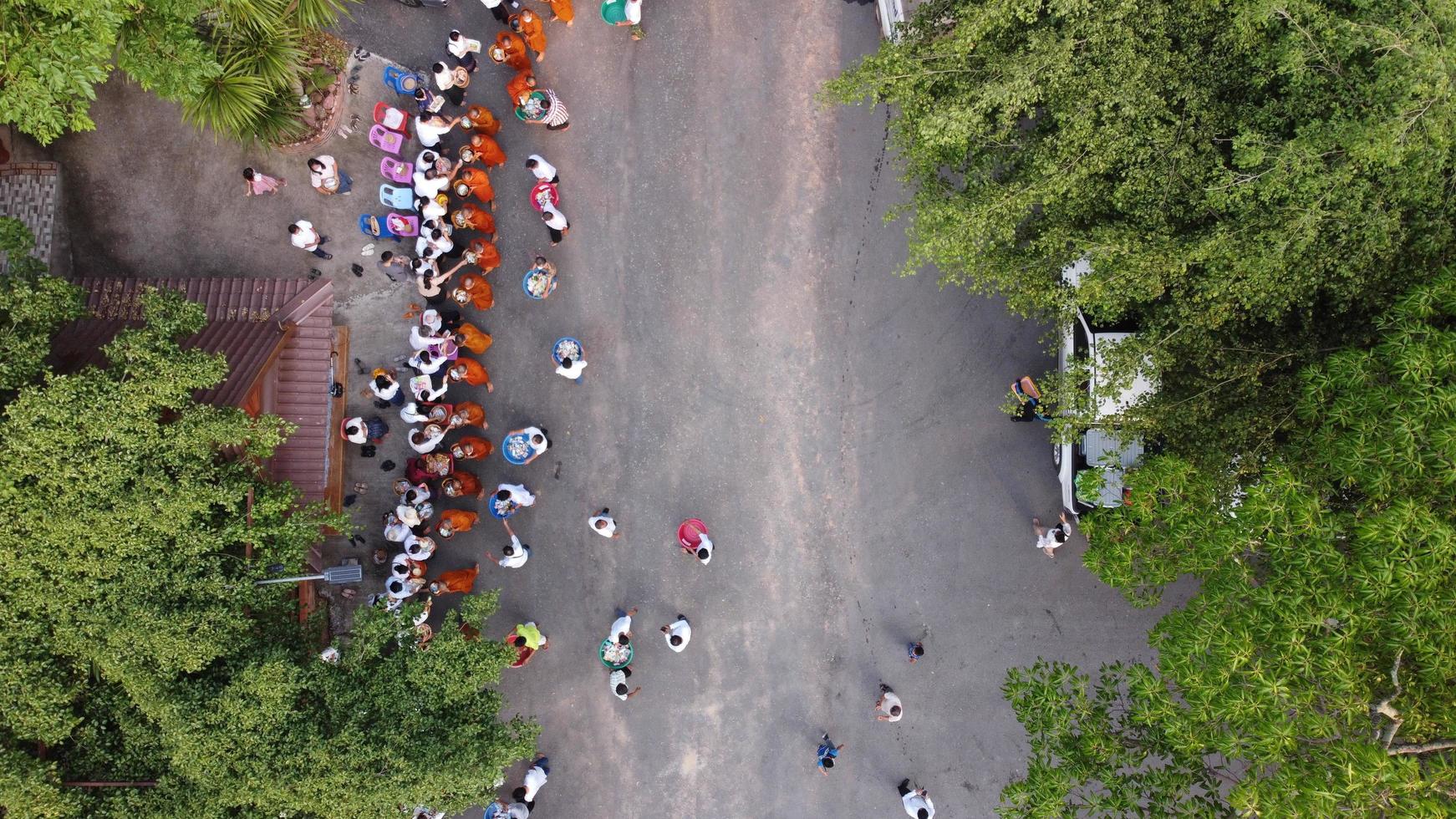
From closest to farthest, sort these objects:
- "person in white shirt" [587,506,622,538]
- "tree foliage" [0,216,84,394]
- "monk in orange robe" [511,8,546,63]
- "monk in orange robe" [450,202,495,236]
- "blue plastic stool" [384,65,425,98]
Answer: "tree foliage" [0,216,84,394] < "monk in orange robe" [450,202,495,236] < "monk in orange robe" [511,8,546,63] < "blue plastic stool" [384,65,425,98] < "person in white shirt" [587,506,622,538]

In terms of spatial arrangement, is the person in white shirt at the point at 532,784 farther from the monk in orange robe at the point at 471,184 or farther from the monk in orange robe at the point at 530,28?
the monk in orange robe at the point at 530,28

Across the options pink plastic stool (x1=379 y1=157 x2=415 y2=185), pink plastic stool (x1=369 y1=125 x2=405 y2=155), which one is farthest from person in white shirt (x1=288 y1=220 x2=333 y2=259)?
pink plastic stool (x1=369 y1=125 x2=405 y2=155)

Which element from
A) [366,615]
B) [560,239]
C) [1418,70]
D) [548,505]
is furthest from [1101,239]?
[366,615]

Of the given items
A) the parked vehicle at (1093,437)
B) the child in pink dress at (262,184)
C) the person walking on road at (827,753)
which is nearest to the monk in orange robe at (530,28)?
the child in pink dress at (262,184)

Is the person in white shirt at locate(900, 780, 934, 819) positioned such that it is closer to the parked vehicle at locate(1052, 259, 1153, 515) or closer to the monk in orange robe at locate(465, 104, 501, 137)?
the parked vehicle at locate(1052, 259, 1153, 515)

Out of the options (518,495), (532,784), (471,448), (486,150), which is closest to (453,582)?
(518,495)

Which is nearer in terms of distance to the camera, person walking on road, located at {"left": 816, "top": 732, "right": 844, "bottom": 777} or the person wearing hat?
the person wearing hat

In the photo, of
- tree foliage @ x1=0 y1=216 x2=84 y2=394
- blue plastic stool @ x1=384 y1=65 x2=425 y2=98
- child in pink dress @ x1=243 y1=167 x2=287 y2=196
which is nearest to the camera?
tree foliage @ x1=0 y1=216 x2=84 y2=394

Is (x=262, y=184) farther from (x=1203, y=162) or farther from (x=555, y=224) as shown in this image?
(x=1203, y=162)
